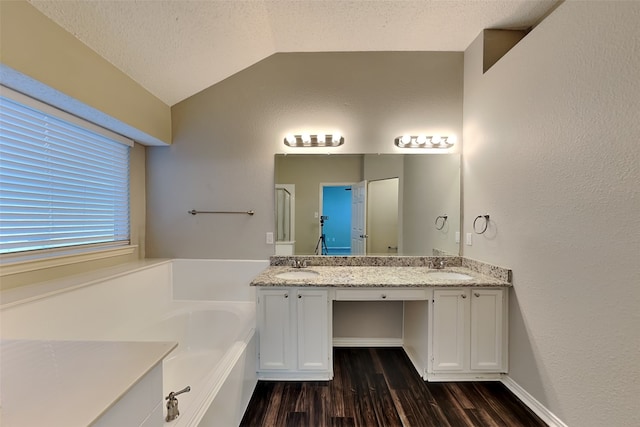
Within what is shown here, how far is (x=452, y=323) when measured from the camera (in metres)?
2.06

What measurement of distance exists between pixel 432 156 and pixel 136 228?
2997 millimetres

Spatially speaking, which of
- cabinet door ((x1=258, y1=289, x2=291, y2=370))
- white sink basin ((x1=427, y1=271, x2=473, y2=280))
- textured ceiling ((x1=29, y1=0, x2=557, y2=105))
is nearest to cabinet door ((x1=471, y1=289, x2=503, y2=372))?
white sink basin ((x1=427, y1=271, x2=473, y2=280))

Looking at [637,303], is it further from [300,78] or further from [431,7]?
[300,78]

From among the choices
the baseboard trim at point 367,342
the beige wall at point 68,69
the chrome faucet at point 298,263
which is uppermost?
the beige wall at point 68,69

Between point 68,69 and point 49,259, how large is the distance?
3.94ft

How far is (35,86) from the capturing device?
1478 millimetres

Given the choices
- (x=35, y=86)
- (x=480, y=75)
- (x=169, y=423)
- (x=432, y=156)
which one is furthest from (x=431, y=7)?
(x=169, y=423)

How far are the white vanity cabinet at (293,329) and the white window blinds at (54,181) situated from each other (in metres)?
1.44

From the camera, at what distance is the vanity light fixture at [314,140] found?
258 cm

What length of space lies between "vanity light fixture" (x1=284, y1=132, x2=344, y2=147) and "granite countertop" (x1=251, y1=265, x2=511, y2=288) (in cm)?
121

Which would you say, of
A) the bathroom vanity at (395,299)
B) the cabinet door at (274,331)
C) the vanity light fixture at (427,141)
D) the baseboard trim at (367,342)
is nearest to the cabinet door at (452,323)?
the bathroom vanity at (395,299)

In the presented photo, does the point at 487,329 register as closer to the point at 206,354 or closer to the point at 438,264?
the point at 438,264

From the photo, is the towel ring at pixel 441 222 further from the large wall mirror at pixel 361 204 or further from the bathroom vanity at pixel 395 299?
the bathroom vanity at pixel 395 299

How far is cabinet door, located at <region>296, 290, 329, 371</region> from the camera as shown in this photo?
6.74 ft
